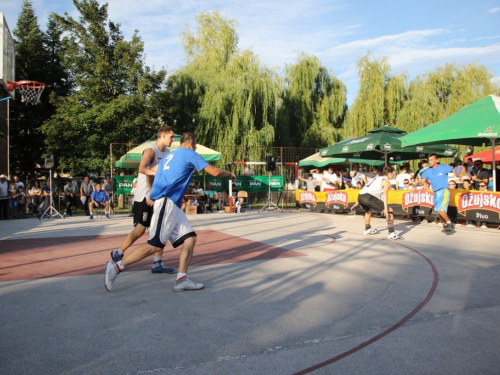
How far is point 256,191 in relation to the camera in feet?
73.6

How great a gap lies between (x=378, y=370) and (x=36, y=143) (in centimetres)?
3507

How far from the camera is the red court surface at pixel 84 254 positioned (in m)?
6.73

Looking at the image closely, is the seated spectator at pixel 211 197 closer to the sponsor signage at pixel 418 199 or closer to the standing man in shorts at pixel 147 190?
the sponsor signage at pixel 418 199

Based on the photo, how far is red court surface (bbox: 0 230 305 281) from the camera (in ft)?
22.1

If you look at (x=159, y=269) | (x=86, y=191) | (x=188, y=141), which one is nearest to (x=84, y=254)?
(x=159, y=269)

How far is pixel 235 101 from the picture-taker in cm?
2800

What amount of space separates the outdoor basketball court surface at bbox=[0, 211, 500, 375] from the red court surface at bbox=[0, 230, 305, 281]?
0.05 meters

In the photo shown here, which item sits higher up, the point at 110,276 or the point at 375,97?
the point at 375,97

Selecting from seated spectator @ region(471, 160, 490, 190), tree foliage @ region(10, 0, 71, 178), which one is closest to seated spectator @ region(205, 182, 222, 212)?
seated spectator @ region(471, 160, 490, 190)

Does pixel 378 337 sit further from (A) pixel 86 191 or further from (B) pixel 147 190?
(A) pixel 86 191

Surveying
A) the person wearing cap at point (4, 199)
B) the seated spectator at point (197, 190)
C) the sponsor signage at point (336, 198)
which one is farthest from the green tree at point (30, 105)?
the sponsor signage at point (336, 198)

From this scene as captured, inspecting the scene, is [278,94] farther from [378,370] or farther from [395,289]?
[378,370]

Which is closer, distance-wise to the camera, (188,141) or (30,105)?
(188,141)

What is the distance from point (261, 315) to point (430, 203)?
10.6 metres
